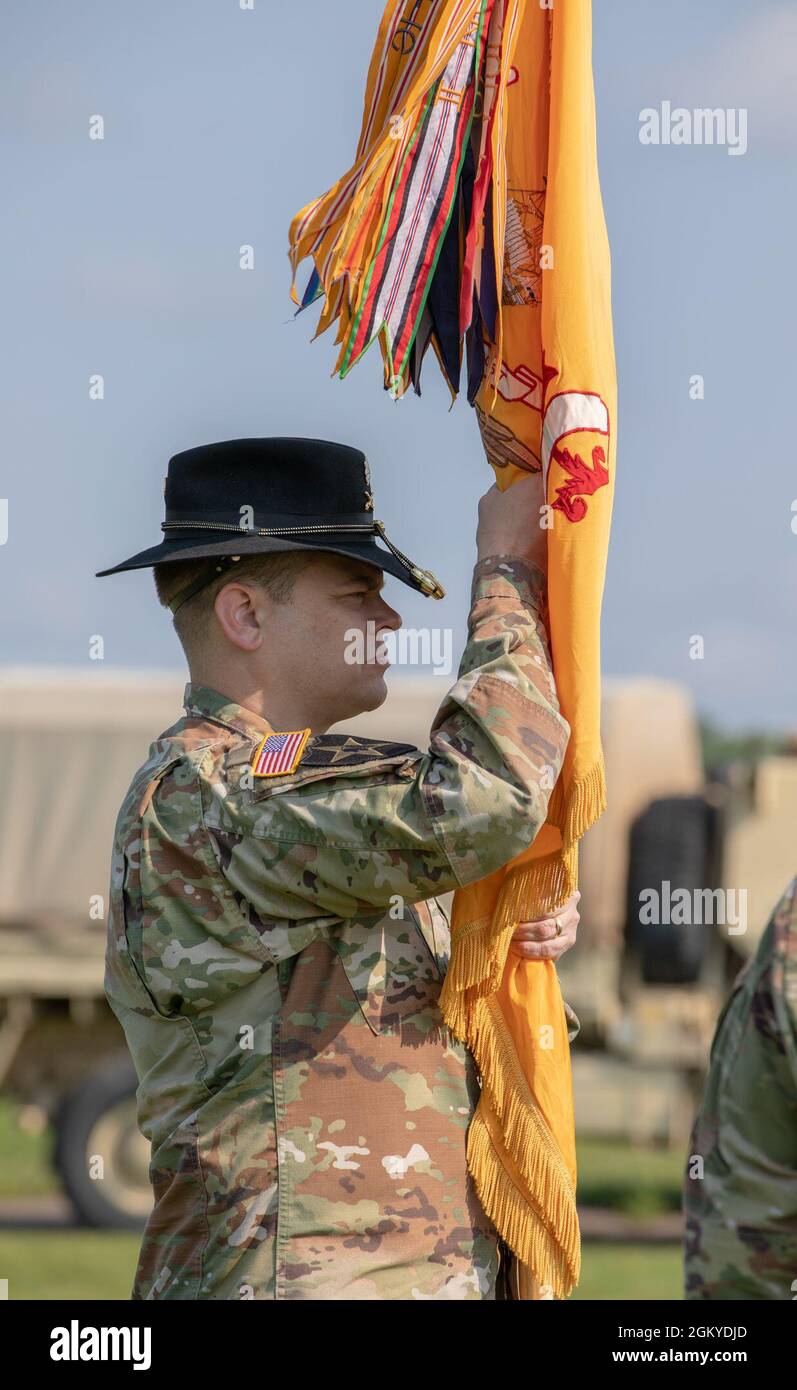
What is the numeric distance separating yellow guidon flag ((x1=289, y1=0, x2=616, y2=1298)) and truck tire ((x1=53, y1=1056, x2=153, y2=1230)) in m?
7.37

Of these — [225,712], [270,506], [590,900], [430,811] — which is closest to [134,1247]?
[590,900]

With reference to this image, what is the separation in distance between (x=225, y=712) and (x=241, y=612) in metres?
0.18

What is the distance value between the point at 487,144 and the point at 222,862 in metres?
1.36

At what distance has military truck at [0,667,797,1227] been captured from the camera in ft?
34.0

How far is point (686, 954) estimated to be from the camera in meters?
10.3

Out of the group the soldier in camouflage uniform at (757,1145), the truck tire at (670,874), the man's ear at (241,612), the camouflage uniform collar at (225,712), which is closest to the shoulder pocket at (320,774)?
the camouflage uniform collar at (225,712)

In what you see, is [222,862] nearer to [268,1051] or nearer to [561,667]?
[268,1051]

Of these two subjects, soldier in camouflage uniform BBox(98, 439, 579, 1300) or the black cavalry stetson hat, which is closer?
soldier in camouflage uniform BBox(98, 439, 579, 1300)

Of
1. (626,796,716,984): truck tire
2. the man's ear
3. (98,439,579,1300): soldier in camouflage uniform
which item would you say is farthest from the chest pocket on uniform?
(626,796,716,984): truck tire

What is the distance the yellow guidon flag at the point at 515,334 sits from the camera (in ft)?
9.28

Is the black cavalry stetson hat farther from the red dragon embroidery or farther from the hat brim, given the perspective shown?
the red dragon embroidery

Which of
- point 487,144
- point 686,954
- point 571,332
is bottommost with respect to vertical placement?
point 686,954

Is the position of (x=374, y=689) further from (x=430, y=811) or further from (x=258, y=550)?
(x=430, y=811)

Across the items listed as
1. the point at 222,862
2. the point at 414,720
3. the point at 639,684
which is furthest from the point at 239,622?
the point at 639,684
